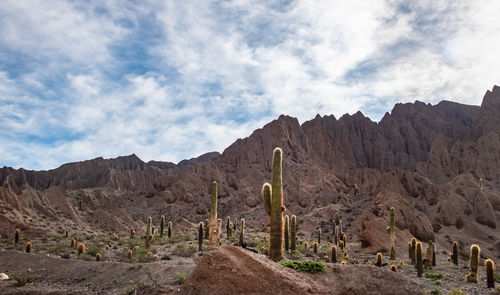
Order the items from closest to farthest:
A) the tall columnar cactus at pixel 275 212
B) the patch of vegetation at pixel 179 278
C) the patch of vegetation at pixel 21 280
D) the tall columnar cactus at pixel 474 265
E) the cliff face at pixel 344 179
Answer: the tall columnar cactus at pixel 275 212, the patch of vegetation at pixel 179 278, the patch of vegetation at pixel 21 280, the tall columnar cactus at pixel 474 265, the cliff face at pixel 344 179

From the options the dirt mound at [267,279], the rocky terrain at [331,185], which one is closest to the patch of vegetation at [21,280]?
the dirt mound at [267,279]

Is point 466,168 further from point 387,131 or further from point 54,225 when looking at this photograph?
point 54,225

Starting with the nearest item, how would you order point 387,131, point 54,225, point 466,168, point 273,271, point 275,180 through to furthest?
point 273,271
point 275,180
point 54,225
point 466,168
point 387,131

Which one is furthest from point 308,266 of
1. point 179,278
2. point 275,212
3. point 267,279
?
point 179,278

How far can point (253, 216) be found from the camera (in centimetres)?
5988

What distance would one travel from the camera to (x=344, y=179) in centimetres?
7188

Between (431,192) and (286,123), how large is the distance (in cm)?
4827

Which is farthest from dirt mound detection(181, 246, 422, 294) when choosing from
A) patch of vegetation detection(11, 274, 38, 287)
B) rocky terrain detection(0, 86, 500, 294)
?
patch of vegetation detection(11, 274, 38, 287)

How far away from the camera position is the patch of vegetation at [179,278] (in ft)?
→ 41.7

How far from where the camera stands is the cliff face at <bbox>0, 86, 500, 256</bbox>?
3944 centimetres

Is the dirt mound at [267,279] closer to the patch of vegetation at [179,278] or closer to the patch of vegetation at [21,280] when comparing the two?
the patch of vegetation at [179,278]

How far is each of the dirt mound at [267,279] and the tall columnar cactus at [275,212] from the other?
4688mm

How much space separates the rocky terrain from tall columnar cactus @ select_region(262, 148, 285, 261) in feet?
20.4

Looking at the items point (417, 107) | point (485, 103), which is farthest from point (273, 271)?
point (417, 107)
